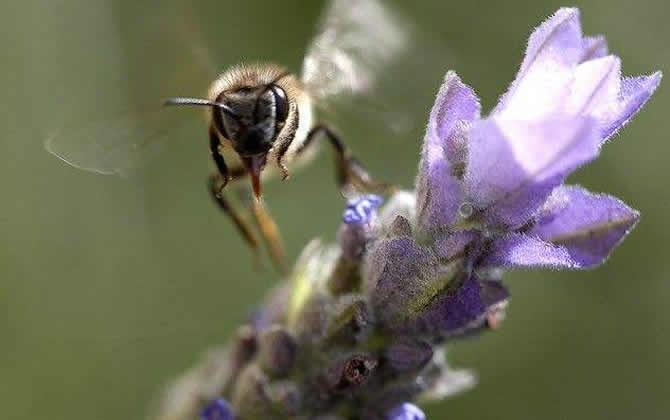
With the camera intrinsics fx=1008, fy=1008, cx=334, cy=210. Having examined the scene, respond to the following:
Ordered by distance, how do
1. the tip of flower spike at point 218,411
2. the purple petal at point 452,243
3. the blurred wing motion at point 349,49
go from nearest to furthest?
1. the purple petal at point 452,243
2. the tip of flower spike at point 218,411
3. the blurred wing motion at point 349,49

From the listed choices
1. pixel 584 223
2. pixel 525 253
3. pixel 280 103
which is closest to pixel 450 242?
pixel 525 253

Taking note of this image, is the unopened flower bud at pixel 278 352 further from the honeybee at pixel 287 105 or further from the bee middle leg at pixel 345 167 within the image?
the bee middle leg at pixel 345 167

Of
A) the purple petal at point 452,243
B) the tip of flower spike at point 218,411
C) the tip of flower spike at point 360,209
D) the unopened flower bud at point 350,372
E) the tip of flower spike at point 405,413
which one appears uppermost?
the tip of flower spike at point 360,209

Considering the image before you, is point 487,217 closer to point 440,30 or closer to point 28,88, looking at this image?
point 28,88

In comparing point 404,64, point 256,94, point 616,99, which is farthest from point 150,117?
point 616,99

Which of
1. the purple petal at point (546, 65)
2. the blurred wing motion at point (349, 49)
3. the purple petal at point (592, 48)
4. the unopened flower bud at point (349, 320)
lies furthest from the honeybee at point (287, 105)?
the purple petal at point (592, 48)

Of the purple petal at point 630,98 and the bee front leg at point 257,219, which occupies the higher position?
the bee front leg at point 257,219
